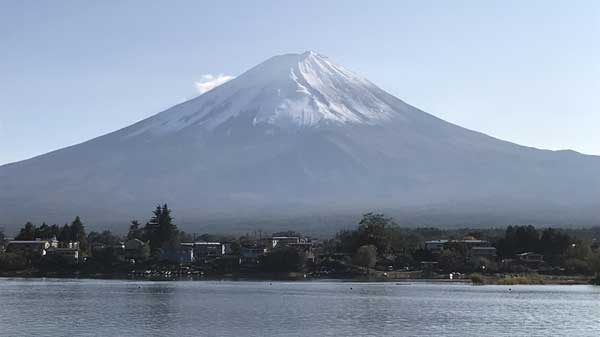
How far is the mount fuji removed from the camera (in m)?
138

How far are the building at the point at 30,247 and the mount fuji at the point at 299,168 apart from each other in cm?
4579

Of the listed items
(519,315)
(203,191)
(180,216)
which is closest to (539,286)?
(519,315)

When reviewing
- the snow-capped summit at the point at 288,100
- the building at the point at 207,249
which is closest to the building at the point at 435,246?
the building at the point at 207,249

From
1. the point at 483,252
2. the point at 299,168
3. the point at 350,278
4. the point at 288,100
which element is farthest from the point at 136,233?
the point at 288,100

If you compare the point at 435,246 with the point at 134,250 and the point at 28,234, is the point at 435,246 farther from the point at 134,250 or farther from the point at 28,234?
the point at 28,234

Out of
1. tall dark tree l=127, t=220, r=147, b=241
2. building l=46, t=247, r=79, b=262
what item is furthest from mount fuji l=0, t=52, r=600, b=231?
building l=46, t=247, r=79, b=262

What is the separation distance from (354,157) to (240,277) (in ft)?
280

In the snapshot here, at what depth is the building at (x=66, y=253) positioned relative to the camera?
77.4 m

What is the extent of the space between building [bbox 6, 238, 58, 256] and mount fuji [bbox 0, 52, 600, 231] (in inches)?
1803

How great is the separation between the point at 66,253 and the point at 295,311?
145 ft

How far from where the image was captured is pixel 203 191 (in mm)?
149000

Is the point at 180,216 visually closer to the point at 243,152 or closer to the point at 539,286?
the point at 243,152

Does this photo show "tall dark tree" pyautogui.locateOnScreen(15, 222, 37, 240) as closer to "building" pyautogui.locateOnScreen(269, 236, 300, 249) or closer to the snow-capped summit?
"building" pyautogui.locateOnScreen(269, 236, 300, 249)

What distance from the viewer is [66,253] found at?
7869cm
